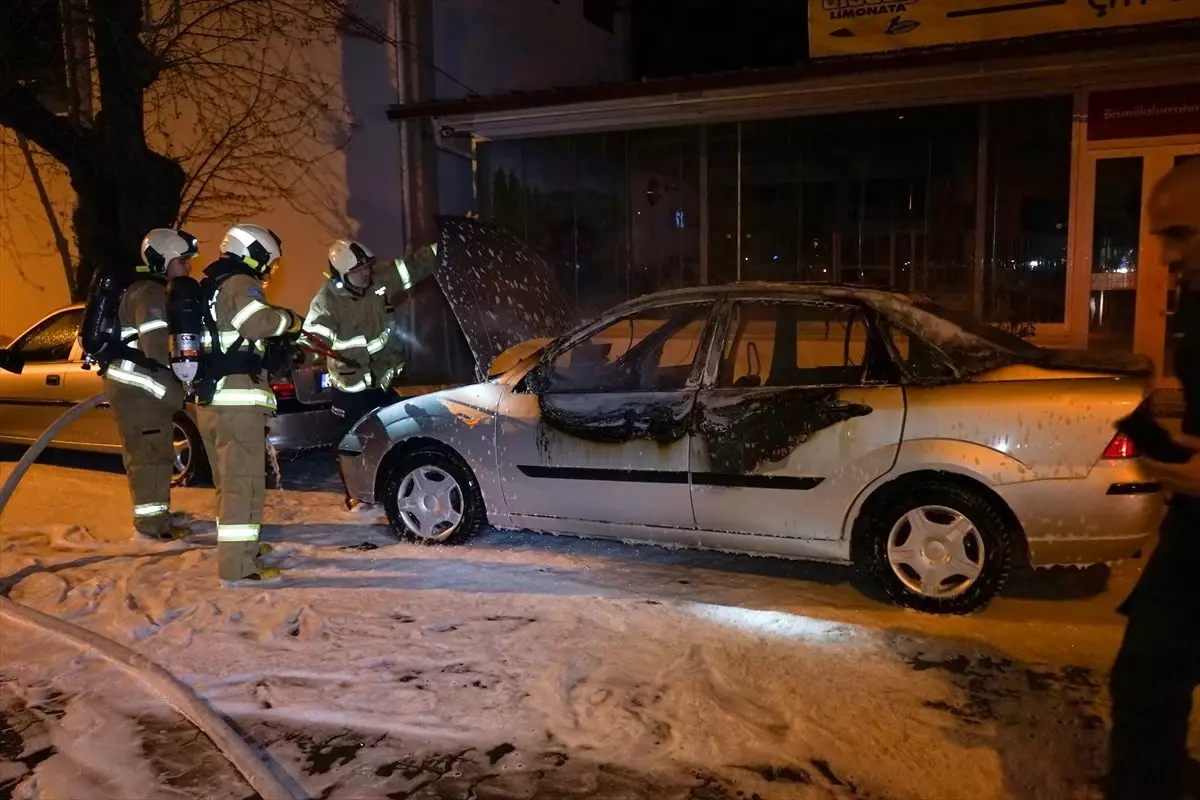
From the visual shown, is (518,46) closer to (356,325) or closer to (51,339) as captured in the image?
(51,339)

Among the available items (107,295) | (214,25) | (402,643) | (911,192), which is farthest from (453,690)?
(214,25)

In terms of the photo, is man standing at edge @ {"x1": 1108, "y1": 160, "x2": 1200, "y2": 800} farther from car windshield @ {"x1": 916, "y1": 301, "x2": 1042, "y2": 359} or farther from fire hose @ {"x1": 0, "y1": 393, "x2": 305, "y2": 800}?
fire hose @ {"x1": 0, "y1": 393, "x2": 305, "y2": 800}

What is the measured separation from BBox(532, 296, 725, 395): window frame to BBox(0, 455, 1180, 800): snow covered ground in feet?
3.41

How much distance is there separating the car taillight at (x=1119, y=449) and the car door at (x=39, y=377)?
790 cm

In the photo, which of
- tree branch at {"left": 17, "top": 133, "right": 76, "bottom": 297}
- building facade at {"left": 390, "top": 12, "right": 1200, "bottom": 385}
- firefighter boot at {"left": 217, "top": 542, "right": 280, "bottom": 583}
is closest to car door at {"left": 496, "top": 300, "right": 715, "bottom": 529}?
firefighter boot at {"left": 217, "top": 542, "right": 280, "bottom": 583}

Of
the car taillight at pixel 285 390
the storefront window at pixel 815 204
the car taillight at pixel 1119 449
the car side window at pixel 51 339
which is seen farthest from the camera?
the storefront window at pixel 815 204

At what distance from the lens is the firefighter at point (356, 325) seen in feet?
21.0

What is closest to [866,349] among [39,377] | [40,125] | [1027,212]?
[1027,212]

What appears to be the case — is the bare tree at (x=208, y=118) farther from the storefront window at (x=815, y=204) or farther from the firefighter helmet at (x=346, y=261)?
the firefighter helmet at (x=346, y=261)

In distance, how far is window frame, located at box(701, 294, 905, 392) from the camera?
4621mm

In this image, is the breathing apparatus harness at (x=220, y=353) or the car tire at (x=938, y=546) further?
the breathing apparatus harness at (x=220, y=353)

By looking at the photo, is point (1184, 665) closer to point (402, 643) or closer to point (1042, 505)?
point (1042, 505)

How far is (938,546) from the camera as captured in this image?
4520 mm

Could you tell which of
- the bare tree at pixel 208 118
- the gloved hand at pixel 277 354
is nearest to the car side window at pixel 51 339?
the bare tree at pixel 208 118
